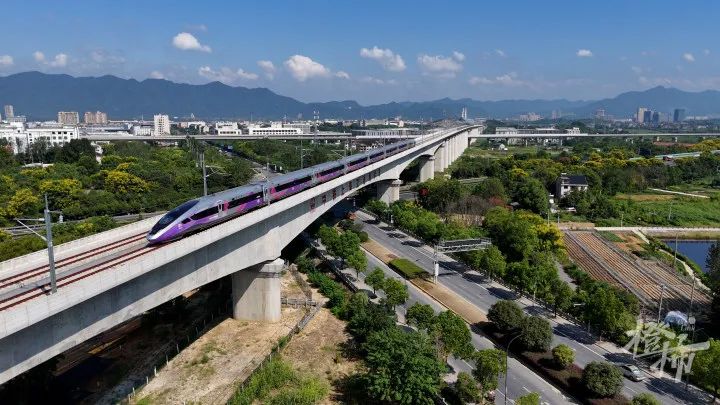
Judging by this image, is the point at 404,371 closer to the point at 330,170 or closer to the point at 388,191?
the point at 330,170

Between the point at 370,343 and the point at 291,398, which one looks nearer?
the point at 291,398

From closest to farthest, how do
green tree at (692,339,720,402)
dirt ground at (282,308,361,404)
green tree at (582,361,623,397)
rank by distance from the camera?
green tree at (692,339,720,402)
green tree at (582,361,623,397)
dirt ground at (282,308,361,404)

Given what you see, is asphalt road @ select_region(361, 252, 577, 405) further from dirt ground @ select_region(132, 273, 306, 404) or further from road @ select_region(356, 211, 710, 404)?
dirt ground @ select_region(132, 273, 306, 404)

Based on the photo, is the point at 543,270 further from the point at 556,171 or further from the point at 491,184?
the point at 556,171

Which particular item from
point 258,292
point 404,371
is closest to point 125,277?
point 404,371

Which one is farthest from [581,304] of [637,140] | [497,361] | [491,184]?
[637,140]

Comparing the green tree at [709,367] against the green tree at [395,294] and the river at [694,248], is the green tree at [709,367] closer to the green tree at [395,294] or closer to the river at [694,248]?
the green tree at [395,294]

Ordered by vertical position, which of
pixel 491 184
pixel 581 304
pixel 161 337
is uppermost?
pixel 491 184

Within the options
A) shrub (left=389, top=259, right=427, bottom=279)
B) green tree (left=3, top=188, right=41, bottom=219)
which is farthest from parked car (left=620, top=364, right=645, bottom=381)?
green tree (left=3, top=188, right=41, bottom=219)
